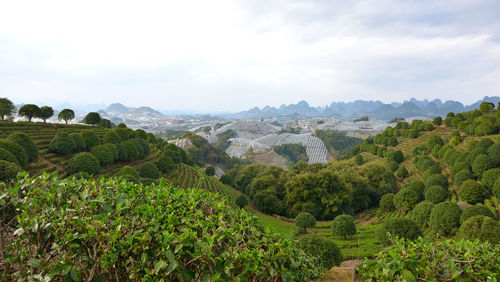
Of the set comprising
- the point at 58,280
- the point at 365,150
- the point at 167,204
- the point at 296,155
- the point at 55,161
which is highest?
the point at 167,204

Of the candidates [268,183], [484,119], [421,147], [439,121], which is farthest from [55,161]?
[439,121]

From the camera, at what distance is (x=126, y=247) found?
8.80 ft

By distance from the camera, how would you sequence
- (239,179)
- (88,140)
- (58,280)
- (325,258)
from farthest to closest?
(239,179) → (88,140) → (325,258) → (58,280)

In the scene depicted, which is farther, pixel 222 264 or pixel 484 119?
pixel 484 119

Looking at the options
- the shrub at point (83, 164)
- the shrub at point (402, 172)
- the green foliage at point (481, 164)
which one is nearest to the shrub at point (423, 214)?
the green foliage at point (481, 164)

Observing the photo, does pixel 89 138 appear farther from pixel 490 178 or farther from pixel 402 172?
pixel 402 172

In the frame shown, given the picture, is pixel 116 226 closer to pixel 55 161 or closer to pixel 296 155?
pixel 55 161

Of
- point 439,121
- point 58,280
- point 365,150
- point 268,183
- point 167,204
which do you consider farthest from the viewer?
point 365,150

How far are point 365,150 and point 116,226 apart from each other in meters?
54.7

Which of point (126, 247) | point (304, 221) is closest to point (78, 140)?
point (304, 221)

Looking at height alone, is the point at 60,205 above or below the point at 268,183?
above

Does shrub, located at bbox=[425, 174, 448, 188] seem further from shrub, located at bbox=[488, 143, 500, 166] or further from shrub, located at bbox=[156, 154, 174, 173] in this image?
shrub, located at bbox=[156, 154, 174, 173]

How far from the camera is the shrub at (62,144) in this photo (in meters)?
21.2

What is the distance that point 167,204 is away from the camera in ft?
11.8
